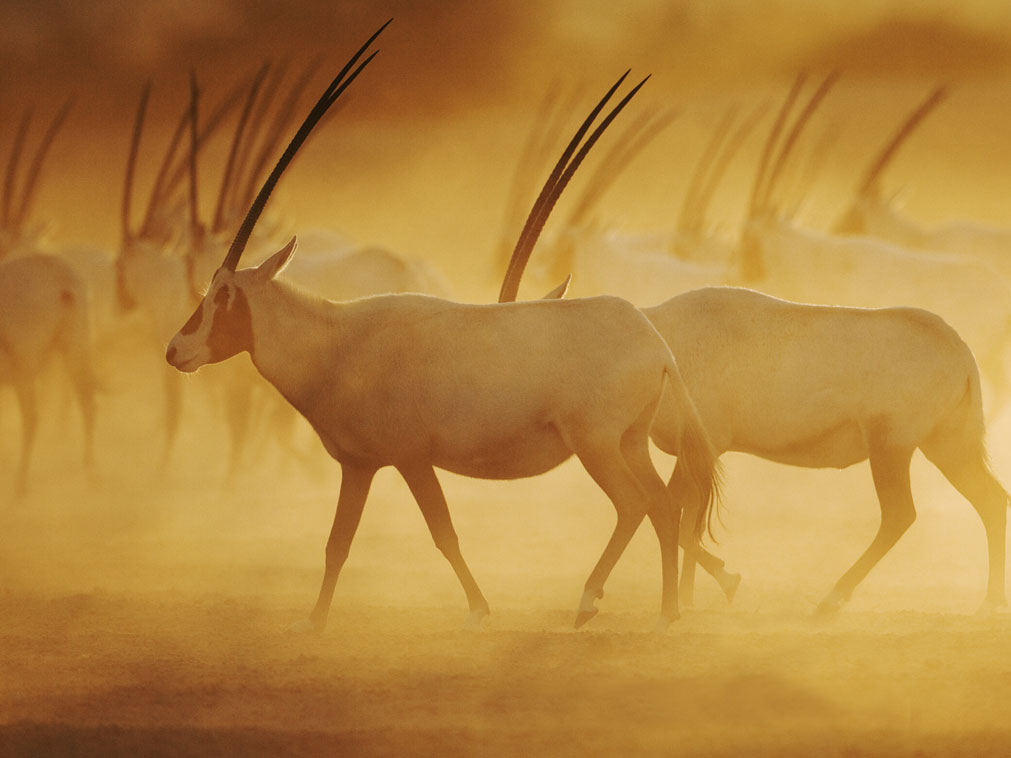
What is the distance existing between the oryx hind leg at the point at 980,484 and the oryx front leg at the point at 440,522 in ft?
7.36

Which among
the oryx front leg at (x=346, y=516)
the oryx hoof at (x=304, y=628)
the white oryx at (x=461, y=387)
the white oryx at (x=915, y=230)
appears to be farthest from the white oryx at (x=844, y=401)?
the white oryx at (x=915, y=230)

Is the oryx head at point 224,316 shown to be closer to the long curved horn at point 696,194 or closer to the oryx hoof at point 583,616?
the oryx hoof at point 583,616

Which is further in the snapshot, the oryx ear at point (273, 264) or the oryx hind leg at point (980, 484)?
the oryx hind leg at point (980, 484)

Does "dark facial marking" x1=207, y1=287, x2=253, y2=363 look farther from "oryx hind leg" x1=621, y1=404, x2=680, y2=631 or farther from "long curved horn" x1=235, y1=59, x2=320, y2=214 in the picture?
"long curved horn" x1=235, y1=59, x2=320, y2=214

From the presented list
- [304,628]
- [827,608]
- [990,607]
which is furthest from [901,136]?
[304,628]

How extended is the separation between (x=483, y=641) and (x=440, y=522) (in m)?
0.74

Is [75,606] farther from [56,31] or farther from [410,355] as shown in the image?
[56,31]

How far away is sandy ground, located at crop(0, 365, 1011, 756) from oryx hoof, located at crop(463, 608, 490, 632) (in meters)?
0.05

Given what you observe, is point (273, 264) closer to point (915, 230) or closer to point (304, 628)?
point (304, 628)

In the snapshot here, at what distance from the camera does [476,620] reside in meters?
6.29

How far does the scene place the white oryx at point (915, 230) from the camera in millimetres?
15352

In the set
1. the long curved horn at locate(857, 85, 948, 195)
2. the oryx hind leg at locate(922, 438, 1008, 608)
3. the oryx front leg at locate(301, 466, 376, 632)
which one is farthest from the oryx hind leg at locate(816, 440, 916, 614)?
the long curved horn at locate(857, 85, 948, 195)

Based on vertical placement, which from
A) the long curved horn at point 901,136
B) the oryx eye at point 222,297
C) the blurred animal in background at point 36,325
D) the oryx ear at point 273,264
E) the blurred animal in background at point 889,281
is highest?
the long curved horn at point 901,136

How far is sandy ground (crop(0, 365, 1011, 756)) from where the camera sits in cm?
448
